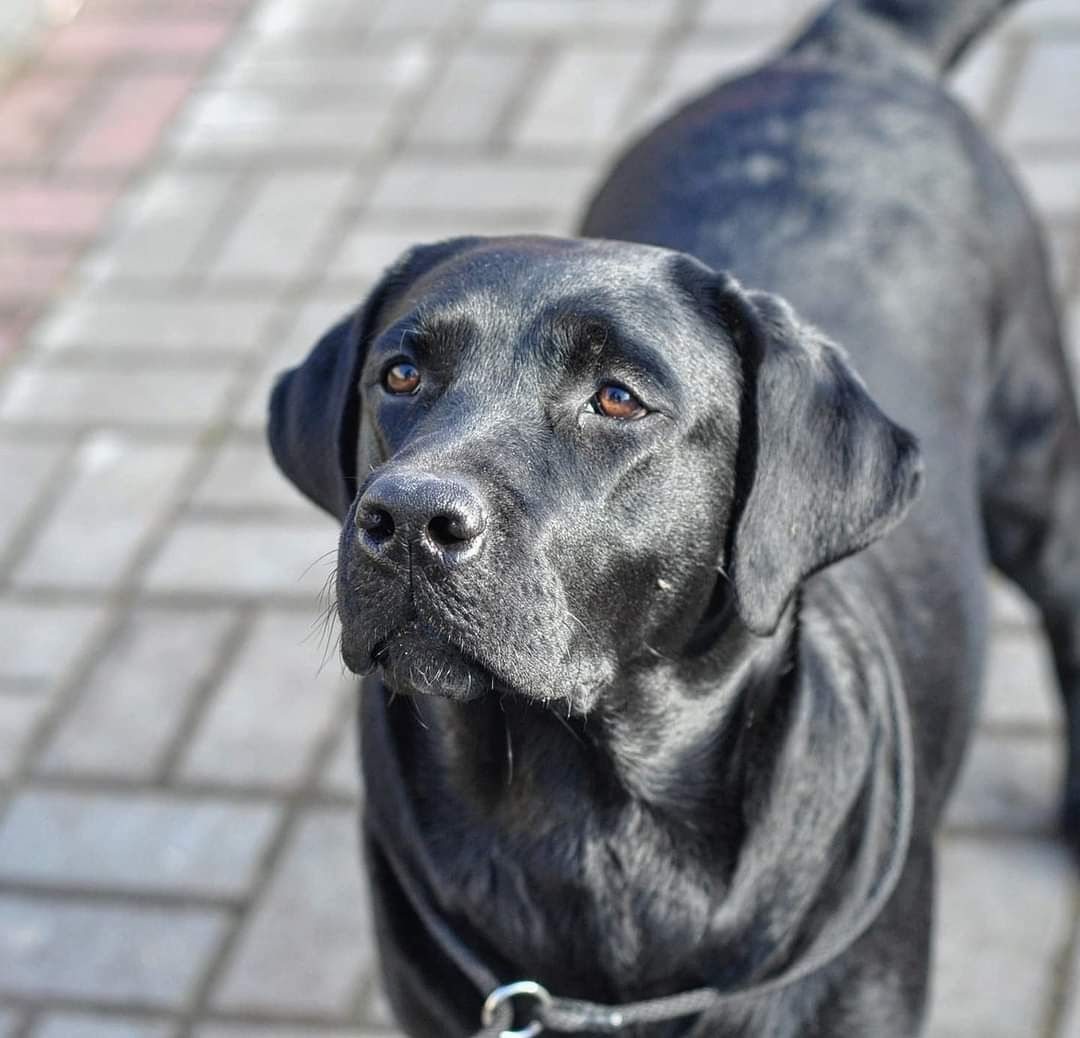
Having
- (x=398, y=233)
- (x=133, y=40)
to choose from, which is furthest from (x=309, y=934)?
(x=133, y=40)

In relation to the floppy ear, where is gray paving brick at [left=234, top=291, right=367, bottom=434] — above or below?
below

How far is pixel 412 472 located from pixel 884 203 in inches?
57.0

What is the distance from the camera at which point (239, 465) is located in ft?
16.0

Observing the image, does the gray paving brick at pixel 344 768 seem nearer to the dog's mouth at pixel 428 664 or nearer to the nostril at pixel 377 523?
the dog's mouth at pixel 428 664

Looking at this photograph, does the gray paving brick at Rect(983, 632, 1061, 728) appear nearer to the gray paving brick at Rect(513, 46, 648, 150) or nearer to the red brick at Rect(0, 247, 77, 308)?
the gray paving brick at Rect(513, 46, 648, 150)

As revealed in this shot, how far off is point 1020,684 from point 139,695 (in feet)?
6.26

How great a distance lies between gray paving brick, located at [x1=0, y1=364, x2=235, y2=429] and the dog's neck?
2509mm

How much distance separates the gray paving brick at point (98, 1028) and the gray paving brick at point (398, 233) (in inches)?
89.6

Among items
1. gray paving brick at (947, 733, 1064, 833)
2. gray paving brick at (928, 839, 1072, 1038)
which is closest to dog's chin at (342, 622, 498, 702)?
gray paving brick at (928, 839, 1072, 1038)

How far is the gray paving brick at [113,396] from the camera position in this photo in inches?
201

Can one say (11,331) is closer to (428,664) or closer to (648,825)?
(648,825)

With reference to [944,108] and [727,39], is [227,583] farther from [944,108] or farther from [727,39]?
[727,39]

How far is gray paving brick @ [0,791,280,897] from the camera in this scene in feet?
→ 12.8

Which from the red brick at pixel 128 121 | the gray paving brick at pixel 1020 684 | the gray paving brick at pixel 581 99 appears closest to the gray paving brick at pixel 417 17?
the gray paving brick at pixel 581 99
